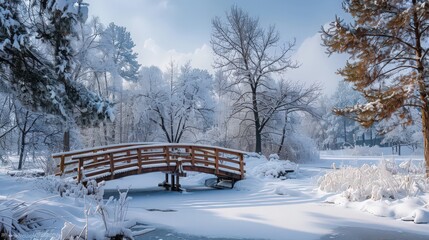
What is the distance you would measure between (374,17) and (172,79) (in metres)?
19.4

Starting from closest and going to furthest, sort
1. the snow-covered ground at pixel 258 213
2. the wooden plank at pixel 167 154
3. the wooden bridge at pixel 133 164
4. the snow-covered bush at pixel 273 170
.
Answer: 1. the snow-covered ground at pixel 258 213
2. the wooden bridge at pixel 133 164
3. the wooden plank at pixel 167 154
4. the snow-covered bush at pixel 273 170

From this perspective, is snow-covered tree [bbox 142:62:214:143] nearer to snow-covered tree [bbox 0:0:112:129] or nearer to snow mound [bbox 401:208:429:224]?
A: snow-covered tree [bbox 0:0:112:129]

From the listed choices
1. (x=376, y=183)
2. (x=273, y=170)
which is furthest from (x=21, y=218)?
(x=273, y=170)

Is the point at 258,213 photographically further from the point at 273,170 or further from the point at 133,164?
the point at 273,170

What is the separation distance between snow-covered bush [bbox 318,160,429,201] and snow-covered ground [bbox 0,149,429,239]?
20 centimetres

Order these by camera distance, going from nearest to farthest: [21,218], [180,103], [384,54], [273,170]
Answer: [21,218]
[384,54]
[273,170]
[180,103]

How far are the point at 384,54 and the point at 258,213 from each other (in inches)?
272

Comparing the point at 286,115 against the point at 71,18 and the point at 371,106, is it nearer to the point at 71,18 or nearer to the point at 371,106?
the point at 371,106

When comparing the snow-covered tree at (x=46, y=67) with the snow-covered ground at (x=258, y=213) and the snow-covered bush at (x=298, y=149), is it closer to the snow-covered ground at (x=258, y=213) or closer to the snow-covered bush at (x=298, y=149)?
the snow-covered ground at (x=258, y=213)

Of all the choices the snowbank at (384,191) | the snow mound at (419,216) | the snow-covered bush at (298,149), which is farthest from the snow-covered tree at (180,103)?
the snow mound at (419,216)

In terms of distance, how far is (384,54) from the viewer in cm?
1151

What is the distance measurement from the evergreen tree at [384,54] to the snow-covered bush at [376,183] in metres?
1.39

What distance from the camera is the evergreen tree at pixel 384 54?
10414mm

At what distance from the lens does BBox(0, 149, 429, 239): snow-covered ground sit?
6.32 metres
